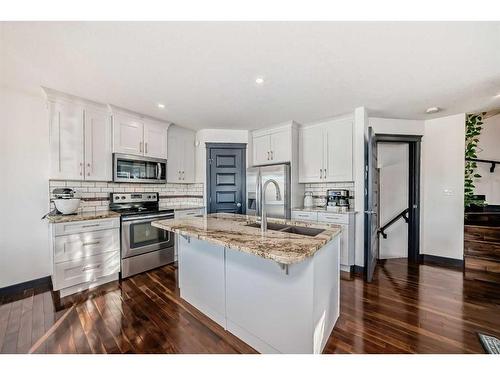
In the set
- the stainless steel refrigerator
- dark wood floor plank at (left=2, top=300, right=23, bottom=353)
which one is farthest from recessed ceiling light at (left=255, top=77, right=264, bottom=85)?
dark wood floor plank at (left=2, top=300, right=23, bottom=353)

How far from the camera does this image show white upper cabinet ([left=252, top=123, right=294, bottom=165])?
364cm

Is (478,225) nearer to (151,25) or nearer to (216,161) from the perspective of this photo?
(216,161)

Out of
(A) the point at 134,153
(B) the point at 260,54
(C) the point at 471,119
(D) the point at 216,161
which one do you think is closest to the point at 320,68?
(B) the point at 260,54

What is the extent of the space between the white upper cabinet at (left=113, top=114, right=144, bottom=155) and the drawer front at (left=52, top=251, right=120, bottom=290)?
1.46 meters

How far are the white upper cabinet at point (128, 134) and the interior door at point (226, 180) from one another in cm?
119

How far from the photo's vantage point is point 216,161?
3.98 metres

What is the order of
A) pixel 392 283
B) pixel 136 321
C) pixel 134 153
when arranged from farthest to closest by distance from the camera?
pixel 134 153 → pixel 392 283 → pixel 136 321

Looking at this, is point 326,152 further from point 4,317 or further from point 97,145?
point 4,317

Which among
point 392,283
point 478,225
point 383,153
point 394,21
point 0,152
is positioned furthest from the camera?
point 383,153

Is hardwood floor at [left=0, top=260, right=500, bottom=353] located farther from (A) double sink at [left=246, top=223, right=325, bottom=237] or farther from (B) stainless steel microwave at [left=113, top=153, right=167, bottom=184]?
(B) stainless steel microwave at [left=113, top=153, right=167, bottom=184]

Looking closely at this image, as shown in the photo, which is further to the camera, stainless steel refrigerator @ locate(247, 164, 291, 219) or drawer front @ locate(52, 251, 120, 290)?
stainless steel refrigerator @ locate(247, 164, 291, 219)

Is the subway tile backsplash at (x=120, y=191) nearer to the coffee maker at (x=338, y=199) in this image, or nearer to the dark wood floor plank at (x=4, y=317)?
the dark wood floor plank at (x=4, y=317)

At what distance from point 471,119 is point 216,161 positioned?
13.5 feet

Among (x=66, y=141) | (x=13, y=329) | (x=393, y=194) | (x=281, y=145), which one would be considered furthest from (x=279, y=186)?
(x=13, y=329)
